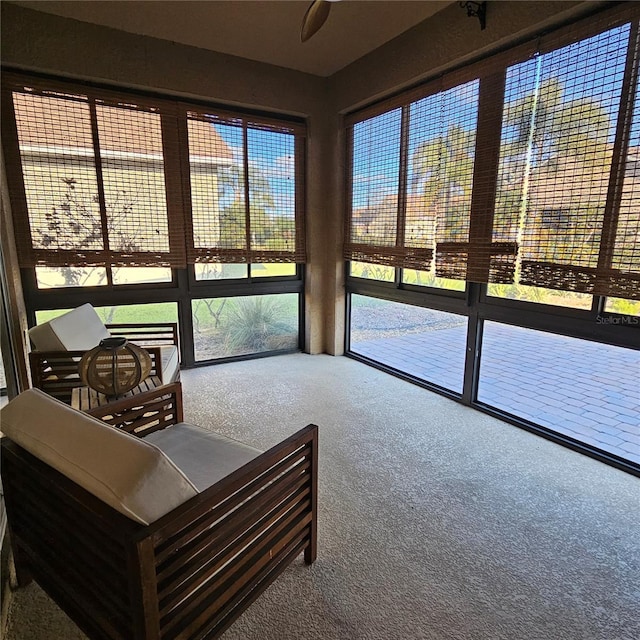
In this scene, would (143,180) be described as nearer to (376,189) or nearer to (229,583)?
(376,189)

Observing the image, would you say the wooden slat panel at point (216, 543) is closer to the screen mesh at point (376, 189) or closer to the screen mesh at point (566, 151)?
the screen mesh at point (566, 151)

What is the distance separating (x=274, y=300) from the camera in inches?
178

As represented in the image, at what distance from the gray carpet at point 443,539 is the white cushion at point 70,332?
38.6 inches

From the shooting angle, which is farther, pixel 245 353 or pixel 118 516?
pixel 245 353

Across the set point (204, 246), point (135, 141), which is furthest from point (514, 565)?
point (135, 141)

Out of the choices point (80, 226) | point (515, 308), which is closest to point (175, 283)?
point (80, 226)

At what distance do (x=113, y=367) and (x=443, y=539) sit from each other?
1939 mm

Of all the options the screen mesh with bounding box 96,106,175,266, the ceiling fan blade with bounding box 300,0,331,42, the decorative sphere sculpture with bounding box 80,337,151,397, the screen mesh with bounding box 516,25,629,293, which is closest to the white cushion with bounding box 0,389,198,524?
the decorative sphere sculpture with bounding box 80,337,151,397

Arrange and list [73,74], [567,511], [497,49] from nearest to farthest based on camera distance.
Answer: [567,511]
[497,49]
[73,74]

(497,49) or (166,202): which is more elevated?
(497,49)

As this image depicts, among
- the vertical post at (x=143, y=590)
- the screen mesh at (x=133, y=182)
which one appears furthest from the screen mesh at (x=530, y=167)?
the vertical post at (x=143, y=590)

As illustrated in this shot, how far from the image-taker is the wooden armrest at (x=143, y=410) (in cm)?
179

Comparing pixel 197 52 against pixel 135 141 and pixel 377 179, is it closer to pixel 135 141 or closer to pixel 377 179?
pixel 135 141

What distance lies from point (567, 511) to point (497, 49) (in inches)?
111
